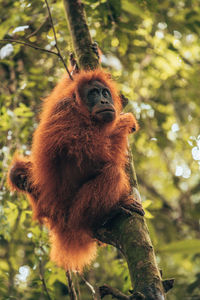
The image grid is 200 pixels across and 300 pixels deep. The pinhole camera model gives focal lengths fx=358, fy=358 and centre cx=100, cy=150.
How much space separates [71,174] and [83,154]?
0.75 feet

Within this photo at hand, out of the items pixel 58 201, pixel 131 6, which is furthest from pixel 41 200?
pixel 131 6

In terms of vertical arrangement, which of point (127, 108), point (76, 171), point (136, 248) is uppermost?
point (127, 108)

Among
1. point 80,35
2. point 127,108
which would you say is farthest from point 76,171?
point 127,108

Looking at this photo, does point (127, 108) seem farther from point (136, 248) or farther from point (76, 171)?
point (136, 248)

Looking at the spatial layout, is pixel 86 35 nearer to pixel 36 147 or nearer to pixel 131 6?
pixel 131 6

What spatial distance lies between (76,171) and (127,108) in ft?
6.93

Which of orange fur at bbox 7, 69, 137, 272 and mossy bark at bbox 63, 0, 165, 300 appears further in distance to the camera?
orange fur at bbox 7, 69, 137, 272

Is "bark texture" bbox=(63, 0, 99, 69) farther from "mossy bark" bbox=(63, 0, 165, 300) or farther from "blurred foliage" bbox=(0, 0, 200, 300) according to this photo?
"blurred foliage" bbox=(0, 0, 200, 300)

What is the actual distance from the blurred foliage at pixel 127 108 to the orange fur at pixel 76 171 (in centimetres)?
42

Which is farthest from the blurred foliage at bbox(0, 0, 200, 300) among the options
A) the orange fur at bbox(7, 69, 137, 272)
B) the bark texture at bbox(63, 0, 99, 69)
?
the orange fur at bbox(7, 69, 137, 272)

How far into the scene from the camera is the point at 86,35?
363 centimetres

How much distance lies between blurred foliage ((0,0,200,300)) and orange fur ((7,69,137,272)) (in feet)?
1.38

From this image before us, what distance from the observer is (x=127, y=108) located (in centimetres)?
518

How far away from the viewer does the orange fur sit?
3178mm
